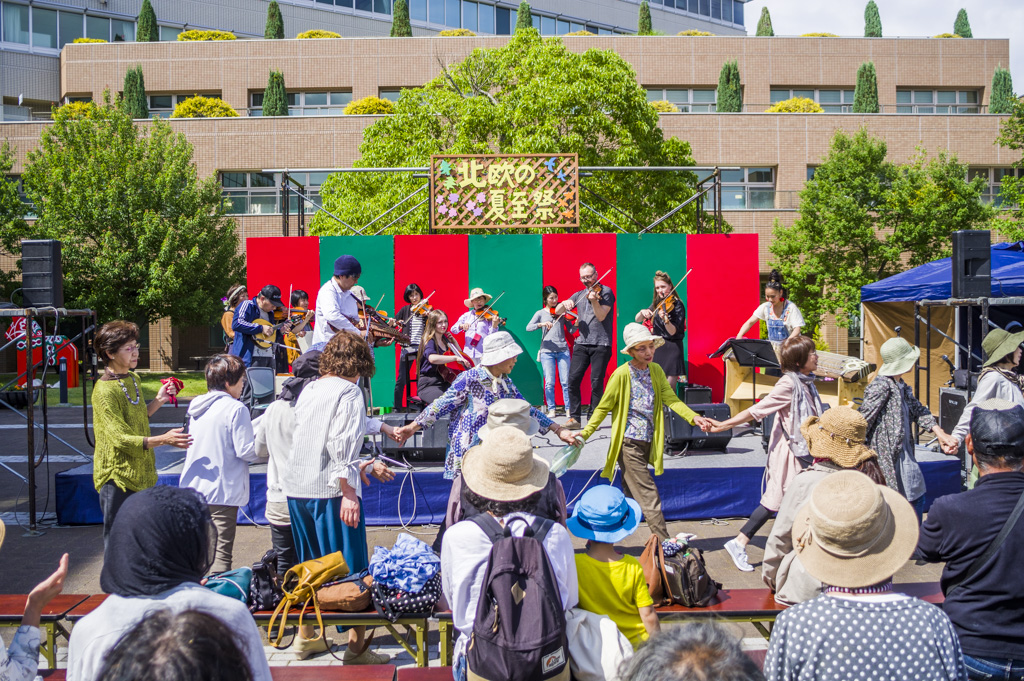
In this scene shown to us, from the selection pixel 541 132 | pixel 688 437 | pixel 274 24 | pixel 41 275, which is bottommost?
pixel 688 437

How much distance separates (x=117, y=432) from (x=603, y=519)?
9.78 feet

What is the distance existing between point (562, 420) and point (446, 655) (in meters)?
6.27

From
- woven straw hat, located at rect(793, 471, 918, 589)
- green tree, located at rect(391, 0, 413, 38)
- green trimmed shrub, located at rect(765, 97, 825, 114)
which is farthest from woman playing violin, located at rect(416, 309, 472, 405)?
green tree, located at rect(391, 0, 413, 38)

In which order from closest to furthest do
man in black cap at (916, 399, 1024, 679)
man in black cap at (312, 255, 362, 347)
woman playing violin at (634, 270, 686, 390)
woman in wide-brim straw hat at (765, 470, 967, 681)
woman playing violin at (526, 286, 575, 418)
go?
woman in wide-brim straw hat at (765, 470, 967, 681) < man in black cap at (916, 399, 1024, 679) < man in black cap at (312, 255, 362, 347) < woman playing violin at (634, 270, 686, 390) < woman playing violin at (526, 286, 575, 418)

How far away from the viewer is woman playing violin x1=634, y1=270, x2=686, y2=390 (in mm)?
8992

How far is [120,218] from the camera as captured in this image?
22.1 meters

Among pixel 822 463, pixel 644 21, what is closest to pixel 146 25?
A: pixel 644 21

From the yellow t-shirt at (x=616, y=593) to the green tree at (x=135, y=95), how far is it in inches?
1159

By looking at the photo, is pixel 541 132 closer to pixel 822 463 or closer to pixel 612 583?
pixel 822 463

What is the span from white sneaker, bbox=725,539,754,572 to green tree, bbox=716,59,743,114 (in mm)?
25656

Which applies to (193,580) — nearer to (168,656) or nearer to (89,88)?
(168,656)

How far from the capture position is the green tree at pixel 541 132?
16188 mm

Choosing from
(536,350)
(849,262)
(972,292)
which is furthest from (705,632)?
(849,262)

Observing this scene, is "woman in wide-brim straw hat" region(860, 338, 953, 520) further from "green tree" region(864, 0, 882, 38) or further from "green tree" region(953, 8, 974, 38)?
"green tree" region(953, 8, 974, 38)
